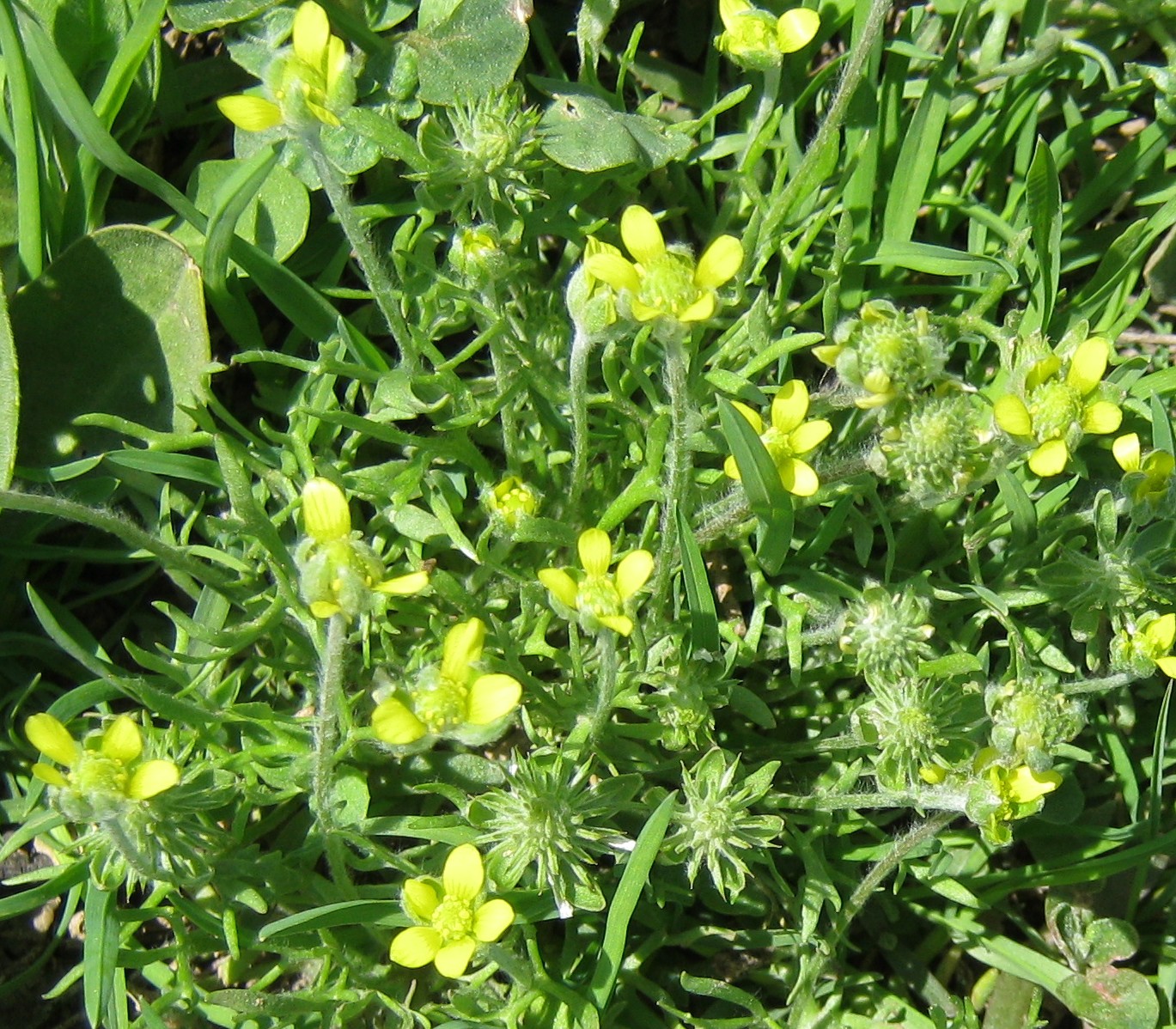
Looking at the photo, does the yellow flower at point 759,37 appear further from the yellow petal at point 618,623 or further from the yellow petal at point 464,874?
the yellow petal at point 464,874

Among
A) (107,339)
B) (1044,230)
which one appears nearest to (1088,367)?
(1044,230)

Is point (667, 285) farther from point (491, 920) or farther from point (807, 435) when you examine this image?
point (491, 920)

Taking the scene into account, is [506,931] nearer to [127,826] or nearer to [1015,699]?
[127,826]

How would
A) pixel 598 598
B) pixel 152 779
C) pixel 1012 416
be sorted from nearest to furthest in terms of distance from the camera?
pixel 152 779 < pixel 598 598 < pixel 1012 416

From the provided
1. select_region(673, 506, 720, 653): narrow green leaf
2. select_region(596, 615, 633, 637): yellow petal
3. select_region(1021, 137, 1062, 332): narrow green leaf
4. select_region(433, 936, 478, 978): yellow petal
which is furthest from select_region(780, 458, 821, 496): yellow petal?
select_region(433, 936, 478, 978): yellow petal

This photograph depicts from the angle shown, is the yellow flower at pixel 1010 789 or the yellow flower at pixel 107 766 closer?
the yellow flower at pixel 107 766

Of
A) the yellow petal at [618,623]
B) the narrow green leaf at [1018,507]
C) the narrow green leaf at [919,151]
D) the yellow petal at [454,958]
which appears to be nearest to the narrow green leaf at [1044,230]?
the narrow green leaf at [919,151]
